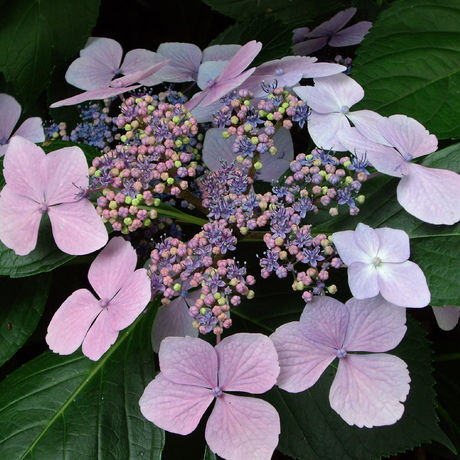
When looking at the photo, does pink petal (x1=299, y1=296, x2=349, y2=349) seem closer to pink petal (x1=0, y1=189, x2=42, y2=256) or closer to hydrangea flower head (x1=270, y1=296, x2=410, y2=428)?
hydrangea flower head (x1=270, y1=296, x2=410, y2=428)

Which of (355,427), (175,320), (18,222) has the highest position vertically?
(18,222)

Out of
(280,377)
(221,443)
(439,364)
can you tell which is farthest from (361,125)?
(439,364)

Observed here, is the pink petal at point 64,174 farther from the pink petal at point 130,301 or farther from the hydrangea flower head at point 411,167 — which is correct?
the hydrangea flower head at point 411,167

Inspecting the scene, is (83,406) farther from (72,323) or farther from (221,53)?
(221,53)

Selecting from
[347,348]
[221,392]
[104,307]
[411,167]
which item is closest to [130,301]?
[104,307]

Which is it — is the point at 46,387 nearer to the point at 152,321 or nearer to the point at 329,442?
the point at 152,321

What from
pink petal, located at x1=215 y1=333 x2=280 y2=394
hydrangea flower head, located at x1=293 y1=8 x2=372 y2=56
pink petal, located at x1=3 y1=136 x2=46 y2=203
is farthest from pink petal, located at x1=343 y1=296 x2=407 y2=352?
hydrangea flower head, located at x1=293 y1=8 x2=372 y2=56
